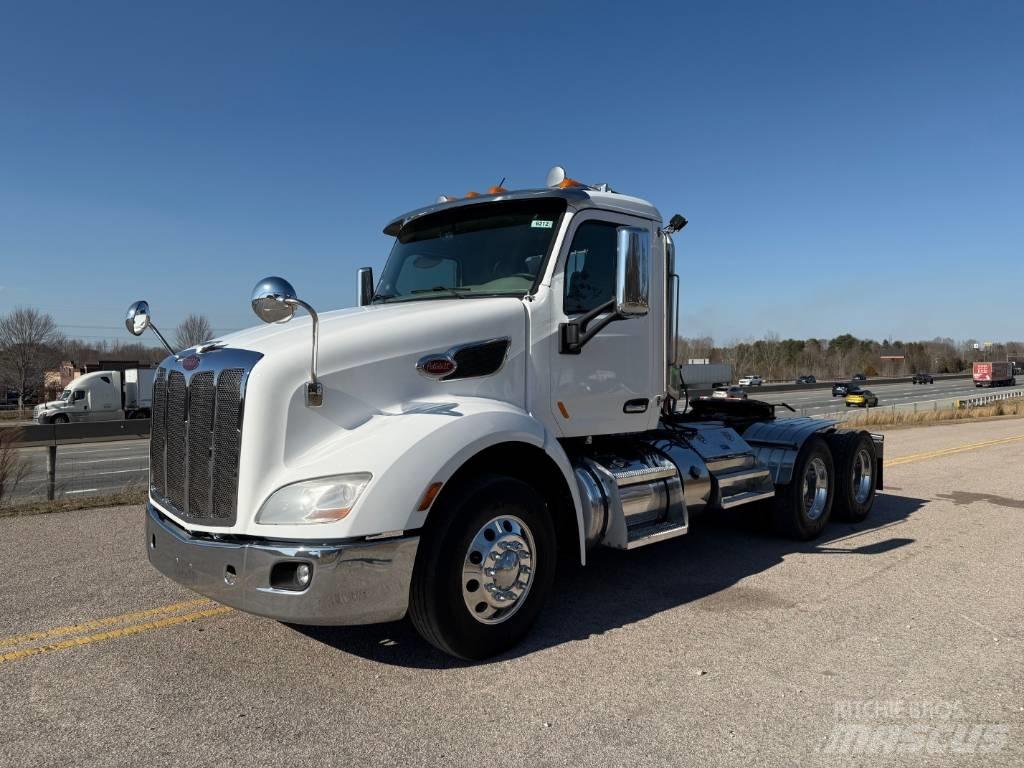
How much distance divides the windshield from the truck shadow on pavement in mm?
2063

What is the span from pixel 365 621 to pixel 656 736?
1414 millimetres

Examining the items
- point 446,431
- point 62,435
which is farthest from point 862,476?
point 62,435

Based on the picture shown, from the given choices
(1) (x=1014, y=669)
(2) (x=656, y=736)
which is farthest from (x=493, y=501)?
(1) (x=1014, y=669)

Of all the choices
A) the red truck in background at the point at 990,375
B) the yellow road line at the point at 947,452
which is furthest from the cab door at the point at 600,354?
the red truck in background at the point at 990,375

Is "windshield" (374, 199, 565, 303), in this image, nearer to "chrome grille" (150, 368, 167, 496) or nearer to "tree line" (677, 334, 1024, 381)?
"chrome grille" (150, 368, 167, 496)

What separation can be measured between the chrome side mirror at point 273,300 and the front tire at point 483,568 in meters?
1.22

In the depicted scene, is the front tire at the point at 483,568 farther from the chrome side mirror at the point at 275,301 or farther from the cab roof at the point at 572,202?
the cab roof at the point at 572,202

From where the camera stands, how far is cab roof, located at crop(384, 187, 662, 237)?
191 inches

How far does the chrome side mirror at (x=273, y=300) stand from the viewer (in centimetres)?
350

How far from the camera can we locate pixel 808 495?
696cm

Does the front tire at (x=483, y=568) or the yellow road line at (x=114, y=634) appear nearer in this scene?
the front tire at (x=483, y=568)

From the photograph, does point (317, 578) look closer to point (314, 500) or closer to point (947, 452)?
point (314, 500)

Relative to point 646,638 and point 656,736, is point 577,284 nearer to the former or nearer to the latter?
point 646,638

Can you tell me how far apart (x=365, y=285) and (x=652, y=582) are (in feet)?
10.4
